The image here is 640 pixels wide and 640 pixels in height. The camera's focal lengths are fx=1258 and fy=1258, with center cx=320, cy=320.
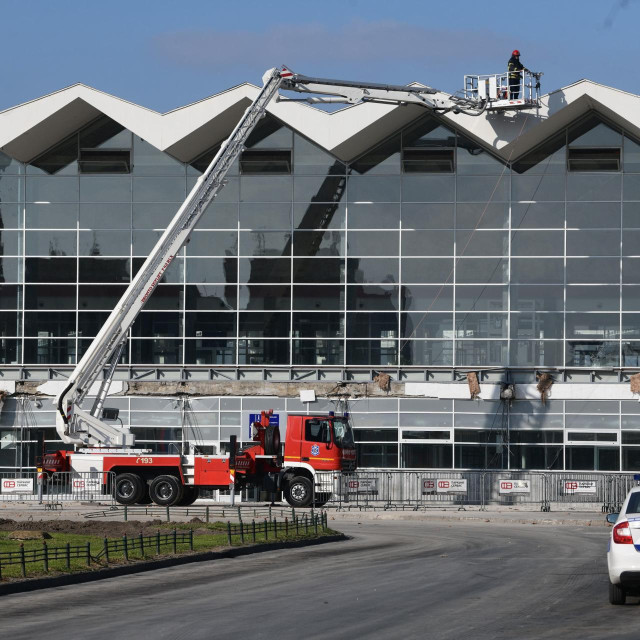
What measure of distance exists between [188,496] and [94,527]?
1252 cm

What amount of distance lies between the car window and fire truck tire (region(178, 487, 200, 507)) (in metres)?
25.2

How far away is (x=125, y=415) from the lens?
4862cm

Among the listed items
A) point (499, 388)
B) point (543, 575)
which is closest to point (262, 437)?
point (499, 388)

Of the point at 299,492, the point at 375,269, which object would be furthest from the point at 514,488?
the point at 375,269

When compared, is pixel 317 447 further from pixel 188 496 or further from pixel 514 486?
pixel 514 486

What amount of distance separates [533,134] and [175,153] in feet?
45.1

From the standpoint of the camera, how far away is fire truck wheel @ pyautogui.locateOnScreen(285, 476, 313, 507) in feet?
129

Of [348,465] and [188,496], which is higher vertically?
[348,465]

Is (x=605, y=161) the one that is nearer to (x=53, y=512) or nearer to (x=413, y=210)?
(x=413, y=210)

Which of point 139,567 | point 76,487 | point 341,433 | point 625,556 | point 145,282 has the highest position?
point 145,282

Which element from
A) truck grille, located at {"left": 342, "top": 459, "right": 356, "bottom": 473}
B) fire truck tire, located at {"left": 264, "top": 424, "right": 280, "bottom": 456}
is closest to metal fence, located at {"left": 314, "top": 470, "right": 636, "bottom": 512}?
truck grille, located at {"left": 342, "top": 459, "right": 356, "bottom": 473}

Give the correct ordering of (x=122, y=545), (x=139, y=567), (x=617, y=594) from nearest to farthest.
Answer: (x=617, y=594)
(x=139, y=567)
(x=122, y=545)

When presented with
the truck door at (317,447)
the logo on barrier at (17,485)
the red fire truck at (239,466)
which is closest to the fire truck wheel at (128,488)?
the red fire truck at (239,466)

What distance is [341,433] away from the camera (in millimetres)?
40562
